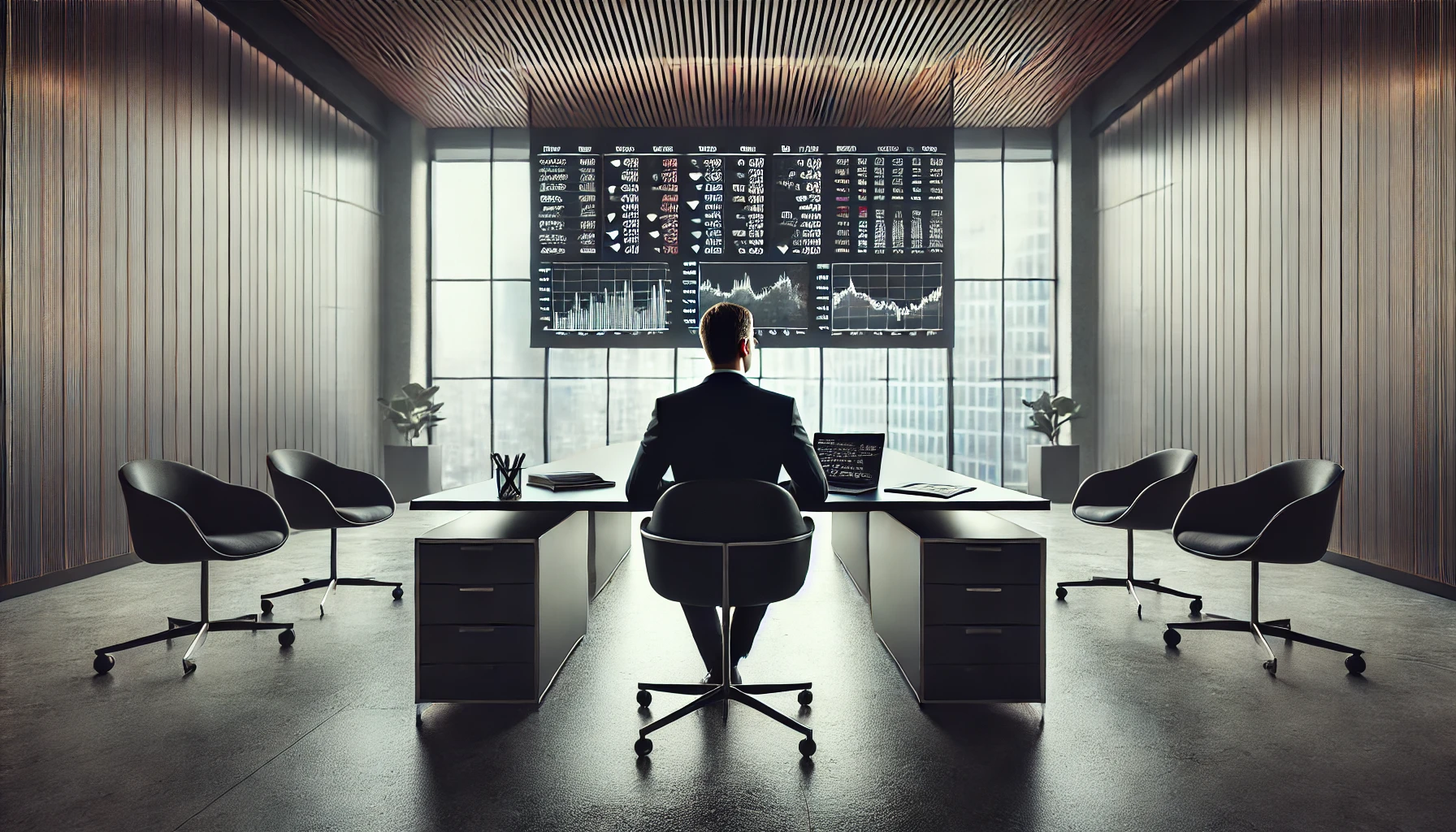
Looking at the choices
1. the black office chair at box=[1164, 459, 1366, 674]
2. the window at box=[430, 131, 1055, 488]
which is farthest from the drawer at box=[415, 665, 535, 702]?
the window at box=[430, 131, 1055, 488]

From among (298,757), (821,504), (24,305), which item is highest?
(24,305)

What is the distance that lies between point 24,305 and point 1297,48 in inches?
316

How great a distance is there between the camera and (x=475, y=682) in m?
2.75

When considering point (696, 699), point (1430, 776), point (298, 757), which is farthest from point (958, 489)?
point (298, 757)

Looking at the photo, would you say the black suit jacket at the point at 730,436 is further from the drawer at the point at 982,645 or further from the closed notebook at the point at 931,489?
the drawer at the point at 982,645

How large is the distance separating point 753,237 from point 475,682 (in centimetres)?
523

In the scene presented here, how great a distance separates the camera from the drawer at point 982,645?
273 centimetres

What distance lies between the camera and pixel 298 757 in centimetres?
243

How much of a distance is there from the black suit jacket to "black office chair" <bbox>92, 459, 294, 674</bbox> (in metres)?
1.92

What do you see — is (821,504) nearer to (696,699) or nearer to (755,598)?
(755,598)

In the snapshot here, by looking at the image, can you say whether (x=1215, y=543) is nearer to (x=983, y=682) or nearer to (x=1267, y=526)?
(x=1267, y=526)

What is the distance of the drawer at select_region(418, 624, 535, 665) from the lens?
2740 millimetres

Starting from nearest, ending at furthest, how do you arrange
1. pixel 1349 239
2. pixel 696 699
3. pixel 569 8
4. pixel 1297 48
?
pixel 696 699, pixel 1349 239, pixel 1297 48, pixel 569 8

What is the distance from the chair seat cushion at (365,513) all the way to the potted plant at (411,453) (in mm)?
3739
